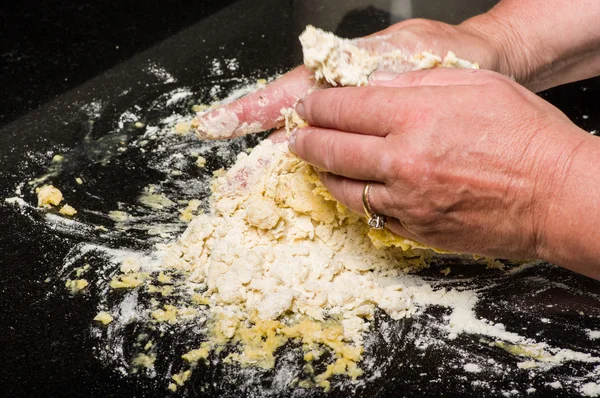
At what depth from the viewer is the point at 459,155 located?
2.74 ft

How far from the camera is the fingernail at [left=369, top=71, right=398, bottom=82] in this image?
0.94 m

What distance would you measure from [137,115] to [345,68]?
0.63 m

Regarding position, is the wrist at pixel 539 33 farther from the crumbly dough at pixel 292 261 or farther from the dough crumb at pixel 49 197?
the dough crumb at pixel 49 197

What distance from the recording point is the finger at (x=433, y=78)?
2.98 feet

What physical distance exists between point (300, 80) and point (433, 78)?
0.27 m

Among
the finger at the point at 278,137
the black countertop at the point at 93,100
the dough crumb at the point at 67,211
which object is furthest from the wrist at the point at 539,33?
the dough crumb at the point at 67,211

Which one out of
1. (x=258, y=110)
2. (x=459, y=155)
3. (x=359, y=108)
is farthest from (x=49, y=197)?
(x=459, y=155)

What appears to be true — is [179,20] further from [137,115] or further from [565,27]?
[565,27]

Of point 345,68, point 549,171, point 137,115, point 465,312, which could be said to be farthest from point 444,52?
point 137,115

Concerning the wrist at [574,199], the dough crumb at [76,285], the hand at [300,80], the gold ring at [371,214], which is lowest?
the wrist at [574,199]

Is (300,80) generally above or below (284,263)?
above

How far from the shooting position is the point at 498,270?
106cm

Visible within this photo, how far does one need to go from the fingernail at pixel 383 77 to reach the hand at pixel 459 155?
37mm

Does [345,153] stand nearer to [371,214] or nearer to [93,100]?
[371,214]
